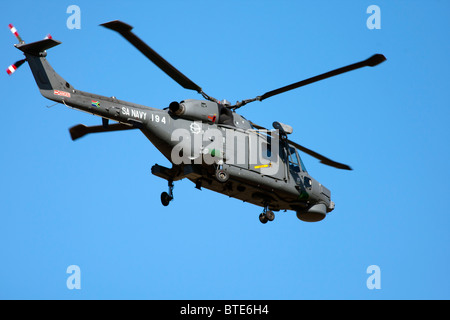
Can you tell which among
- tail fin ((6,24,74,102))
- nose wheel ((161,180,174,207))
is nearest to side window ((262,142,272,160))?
nose wheel ((161,180,174,207))

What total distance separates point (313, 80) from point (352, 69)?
128 cm

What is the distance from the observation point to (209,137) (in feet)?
74.4

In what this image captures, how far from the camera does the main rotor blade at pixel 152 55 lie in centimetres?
1900

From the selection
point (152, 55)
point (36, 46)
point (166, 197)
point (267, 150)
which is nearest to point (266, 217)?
point (267, 150)

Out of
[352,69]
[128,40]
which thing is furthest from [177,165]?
[352,69]

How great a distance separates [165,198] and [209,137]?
257cm

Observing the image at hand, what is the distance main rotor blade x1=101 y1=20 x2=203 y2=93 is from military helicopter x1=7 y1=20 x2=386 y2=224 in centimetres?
3

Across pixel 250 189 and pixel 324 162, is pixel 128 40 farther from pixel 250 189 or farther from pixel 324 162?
pixel 324 162

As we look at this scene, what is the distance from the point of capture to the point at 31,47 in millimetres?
20469

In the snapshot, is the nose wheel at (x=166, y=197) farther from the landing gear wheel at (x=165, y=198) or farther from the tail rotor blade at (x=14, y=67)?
the tail rotor blade at (x=14, y=67)

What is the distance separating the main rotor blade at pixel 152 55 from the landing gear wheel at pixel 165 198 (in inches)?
143

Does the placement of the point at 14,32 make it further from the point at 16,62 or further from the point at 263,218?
the point at 263,218

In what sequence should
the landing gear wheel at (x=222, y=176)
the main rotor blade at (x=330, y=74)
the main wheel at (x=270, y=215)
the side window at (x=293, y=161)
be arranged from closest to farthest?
the main rotor blade at (x=330, y=74)
the landing gear wheel at (x=222, y=176)
the main wheel at (x=270, y=215)
the side window at (x=293, y=161)

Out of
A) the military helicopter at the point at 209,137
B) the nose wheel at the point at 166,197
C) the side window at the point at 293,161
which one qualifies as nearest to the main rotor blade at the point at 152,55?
the military helicopter at the point at 209,137
